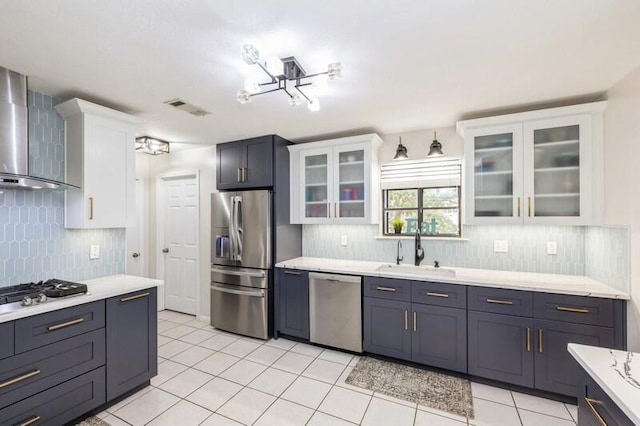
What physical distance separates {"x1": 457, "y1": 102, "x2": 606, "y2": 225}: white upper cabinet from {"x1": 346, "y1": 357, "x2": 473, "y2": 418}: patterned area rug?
1.50 m

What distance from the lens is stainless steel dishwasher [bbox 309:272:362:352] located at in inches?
120

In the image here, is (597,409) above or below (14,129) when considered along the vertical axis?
below

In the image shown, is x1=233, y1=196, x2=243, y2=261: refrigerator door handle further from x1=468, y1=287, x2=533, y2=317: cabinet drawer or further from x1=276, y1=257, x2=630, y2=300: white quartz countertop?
x1=468, y1=287, x2=533, y2=317: cabinet drawer

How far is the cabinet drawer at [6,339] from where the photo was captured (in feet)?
5.40

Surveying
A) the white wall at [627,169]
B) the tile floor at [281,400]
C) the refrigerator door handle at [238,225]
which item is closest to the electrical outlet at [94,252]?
the tile floor at [281,400]

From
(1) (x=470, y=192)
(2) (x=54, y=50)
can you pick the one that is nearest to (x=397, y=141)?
(1) (x=470, y=192)

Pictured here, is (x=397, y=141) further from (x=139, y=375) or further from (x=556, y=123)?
(x=139, y=375)

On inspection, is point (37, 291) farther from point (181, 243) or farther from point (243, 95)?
point (181, 243)

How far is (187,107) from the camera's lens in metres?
2.67

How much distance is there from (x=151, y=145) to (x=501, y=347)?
4.46 metres

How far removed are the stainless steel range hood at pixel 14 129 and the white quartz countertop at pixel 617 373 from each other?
3.16 metres

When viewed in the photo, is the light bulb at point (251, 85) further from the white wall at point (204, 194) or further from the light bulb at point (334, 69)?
the white wall at point (204, 194)

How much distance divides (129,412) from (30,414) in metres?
0.60

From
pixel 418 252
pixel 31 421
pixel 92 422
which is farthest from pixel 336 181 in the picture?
pixel 31 421
